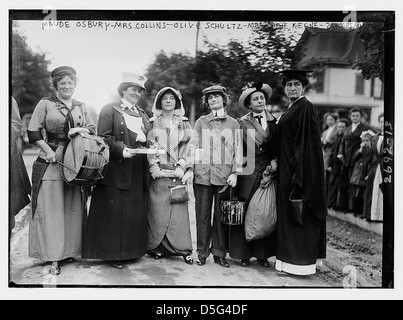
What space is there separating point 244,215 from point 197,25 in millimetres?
1877

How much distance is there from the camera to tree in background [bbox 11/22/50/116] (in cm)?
506

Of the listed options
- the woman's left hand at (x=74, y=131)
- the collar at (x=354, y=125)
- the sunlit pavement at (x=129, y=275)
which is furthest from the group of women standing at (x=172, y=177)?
the collar at (x=354, y=125)

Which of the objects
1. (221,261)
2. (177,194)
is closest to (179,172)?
(177,194)

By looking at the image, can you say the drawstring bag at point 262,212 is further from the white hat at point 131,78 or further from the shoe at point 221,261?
the white hat at point 131,78

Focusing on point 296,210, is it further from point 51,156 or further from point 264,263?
point 51,156

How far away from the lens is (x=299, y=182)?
16.6 ft

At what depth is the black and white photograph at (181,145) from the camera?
16.6 feet

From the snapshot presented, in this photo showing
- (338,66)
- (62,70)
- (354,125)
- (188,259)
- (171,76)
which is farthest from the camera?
(354,125)

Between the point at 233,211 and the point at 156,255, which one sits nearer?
the point at 233,211

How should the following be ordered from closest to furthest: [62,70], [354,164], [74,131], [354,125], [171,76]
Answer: [74,131]
[62,70]
[171,76]
[354,125]
[354,164]

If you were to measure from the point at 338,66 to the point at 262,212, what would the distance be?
5.51 feet

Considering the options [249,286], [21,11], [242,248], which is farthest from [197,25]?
[249,286]

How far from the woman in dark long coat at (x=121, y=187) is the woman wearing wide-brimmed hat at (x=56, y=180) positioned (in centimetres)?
16
